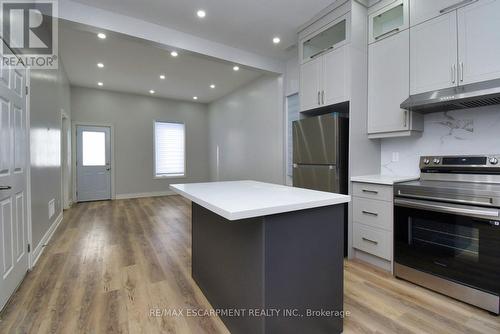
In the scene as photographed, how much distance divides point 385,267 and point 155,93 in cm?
647

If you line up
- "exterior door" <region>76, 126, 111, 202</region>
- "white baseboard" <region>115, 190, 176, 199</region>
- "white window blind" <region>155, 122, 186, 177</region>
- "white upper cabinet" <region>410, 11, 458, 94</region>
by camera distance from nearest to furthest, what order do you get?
1. "white upper cabinet" <region>410, 11, 458, 94</region>
2. "exterior door" <region>76, 126, 111, 202</region>
3. "white baseboard" <region>115, 190, 176, 199</region>
4. "white window blind" <region>155, 122, 186, 177</region>

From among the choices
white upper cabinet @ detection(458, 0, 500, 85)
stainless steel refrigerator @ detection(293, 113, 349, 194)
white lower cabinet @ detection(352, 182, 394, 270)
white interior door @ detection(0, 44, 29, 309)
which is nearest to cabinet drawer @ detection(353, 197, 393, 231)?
white lower cabinet @ detection(352, 182, 394, 270)

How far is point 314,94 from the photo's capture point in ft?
10.0

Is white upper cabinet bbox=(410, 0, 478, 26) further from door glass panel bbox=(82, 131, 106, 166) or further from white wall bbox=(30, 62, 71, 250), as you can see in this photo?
door glass panel bbox=(82, 131, 106, 166)

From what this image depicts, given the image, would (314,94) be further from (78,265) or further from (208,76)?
(78,265)

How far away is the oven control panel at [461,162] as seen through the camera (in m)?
1.99

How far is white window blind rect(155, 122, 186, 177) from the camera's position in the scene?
7.00 m

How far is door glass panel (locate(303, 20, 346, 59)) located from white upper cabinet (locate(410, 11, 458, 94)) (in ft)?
2.35

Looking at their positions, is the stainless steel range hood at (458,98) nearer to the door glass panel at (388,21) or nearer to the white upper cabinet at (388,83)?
the white upper cabinet at (388,83)

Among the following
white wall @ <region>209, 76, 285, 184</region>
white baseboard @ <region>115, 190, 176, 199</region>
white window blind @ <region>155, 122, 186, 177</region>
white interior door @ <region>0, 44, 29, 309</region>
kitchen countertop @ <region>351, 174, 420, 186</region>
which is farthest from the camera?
white window blind @ <region>155, 122, 186, 177</region>

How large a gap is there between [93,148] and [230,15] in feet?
17.0

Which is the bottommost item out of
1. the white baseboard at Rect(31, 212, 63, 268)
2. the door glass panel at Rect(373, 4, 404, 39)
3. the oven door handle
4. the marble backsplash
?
the white baseboard at Rect(31, 212, 63, 268)

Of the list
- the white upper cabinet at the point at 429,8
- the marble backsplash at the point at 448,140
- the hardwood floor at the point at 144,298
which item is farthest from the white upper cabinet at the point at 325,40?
the hardwood floor at the point at 144,298
